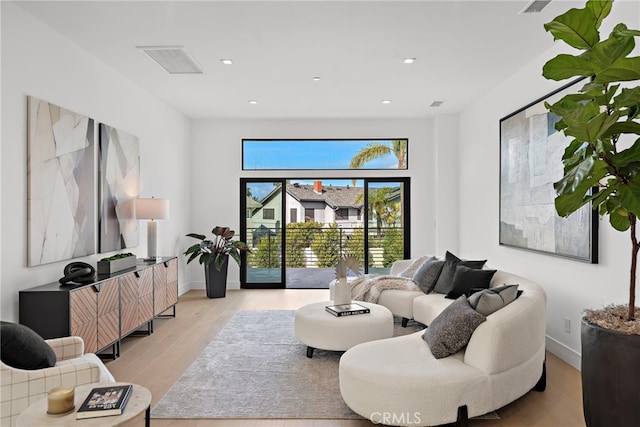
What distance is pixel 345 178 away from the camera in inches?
291

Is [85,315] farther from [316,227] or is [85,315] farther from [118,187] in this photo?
[316,227]

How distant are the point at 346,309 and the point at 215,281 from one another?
3.26m

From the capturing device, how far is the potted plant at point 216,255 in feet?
21.6

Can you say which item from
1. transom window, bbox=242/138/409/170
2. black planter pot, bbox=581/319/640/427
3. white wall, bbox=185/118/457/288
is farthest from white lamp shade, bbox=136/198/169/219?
black planter pot, bbox=581/319/640/427

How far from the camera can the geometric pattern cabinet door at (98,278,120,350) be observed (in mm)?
3613

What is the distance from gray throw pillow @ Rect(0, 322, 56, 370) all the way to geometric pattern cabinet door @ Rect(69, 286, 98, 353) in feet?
2.68

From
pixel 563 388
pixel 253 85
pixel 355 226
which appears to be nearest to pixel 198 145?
pixel 253 85

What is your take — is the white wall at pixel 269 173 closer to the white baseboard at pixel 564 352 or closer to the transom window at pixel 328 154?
the transom window at pixel 328 154

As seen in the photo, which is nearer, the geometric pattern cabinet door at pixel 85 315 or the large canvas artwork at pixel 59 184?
the geometric pattern cabinet door at pixel 85 315

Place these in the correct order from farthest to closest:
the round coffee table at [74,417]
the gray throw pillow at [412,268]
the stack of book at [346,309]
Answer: the gray throw pillow at [412,268] → the stack of book at [346,309] → the round coffee table at [74,417]

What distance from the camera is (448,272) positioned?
15.4 feet

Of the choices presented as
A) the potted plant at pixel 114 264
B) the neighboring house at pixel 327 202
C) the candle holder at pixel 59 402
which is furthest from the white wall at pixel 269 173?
the candle holder at pixel 59 402

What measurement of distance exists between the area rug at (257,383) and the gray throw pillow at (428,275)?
1.46 meters

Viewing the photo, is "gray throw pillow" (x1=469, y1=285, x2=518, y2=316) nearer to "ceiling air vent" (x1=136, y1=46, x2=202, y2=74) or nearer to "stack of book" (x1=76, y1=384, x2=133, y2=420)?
"stack of book" (x1=76, y1=384, x2=133, y2=420)
